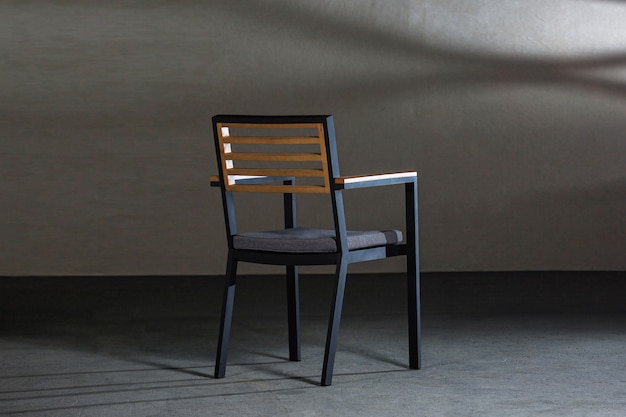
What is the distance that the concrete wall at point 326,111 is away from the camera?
6.00 metres

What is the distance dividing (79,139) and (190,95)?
29.5 inches

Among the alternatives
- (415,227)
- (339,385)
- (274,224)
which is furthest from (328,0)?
(339,385)

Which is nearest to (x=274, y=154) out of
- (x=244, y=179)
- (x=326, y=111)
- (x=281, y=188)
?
(x=281, y=188)

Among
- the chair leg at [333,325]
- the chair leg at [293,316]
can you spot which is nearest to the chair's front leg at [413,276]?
the chair leg at [333,325]

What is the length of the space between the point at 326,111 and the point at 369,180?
295 centimetres

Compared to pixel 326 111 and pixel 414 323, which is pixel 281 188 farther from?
pixel 326 111

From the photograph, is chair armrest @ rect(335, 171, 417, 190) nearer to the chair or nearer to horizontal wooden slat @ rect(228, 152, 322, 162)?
the chair

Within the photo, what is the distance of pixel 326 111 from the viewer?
6.04 metres

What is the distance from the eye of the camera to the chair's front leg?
10.9 ft

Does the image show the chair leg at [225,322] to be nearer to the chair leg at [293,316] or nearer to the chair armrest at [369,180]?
the chair leg at [293,316]

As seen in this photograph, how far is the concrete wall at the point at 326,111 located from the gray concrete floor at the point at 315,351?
56 cm

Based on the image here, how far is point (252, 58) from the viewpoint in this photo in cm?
602

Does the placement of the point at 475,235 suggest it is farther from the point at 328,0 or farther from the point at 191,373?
the point at 191,373

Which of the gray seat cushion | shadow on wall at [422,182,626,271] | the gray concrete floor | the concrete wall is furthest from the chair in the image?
shadow on wall at [422,182,626,271]
